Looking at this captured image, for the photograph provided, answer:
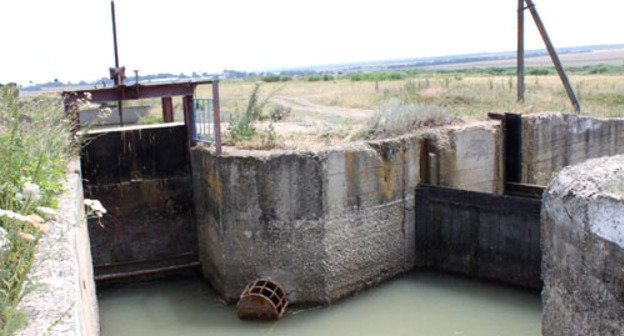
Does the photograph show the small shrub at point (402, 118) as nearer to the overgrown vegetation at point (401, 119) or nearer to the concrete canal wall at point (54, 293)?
the overgrown vegetation at point (401, 119)

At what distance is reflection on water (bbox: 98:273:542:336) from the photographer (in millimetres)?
8234

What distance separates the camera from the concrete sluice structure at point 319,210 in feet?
28.8

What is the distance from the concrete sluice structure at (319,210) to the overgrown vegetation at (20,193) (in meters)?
2.53

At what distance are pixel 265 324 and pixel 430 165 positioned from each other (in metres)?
3.85

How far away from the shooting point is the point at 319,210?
8.77m

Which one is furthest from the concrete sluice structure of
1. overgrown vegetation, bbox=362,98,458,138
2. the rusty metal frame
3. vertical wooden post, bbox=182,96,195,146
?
the rusty metal frame

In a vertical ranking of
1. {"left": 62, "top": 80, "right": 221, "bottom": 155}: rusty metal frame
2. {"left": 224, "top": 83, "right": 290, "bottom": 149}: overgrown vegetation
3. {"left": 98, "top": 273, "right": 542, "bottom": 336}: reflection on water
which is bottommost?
{"left": 98, "top": 273, "right": 542, "bottom": 336}: reflection on water

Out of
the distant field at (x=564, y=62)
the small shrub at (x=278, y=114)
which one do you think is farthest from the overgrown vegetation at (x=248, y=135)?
the distant field at (x=564, y=62)

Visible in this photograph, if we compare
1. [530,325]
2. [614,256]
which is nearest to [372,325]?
[530,325]

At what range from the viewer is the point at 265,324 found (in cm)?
838

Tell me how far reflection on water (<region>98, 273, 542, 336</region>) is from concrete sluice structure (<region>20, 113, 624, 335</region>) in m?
0.27

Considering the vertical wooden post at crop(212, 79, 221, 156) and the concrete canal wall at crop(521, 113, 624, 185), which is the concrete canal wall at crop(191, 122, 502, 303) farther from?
the concrete canal wall at crop(521, 113, 624, 185)

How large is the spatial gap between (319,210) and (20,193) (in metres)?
4.84

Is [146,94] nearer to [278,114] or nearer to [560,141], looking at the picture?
[278,114]
